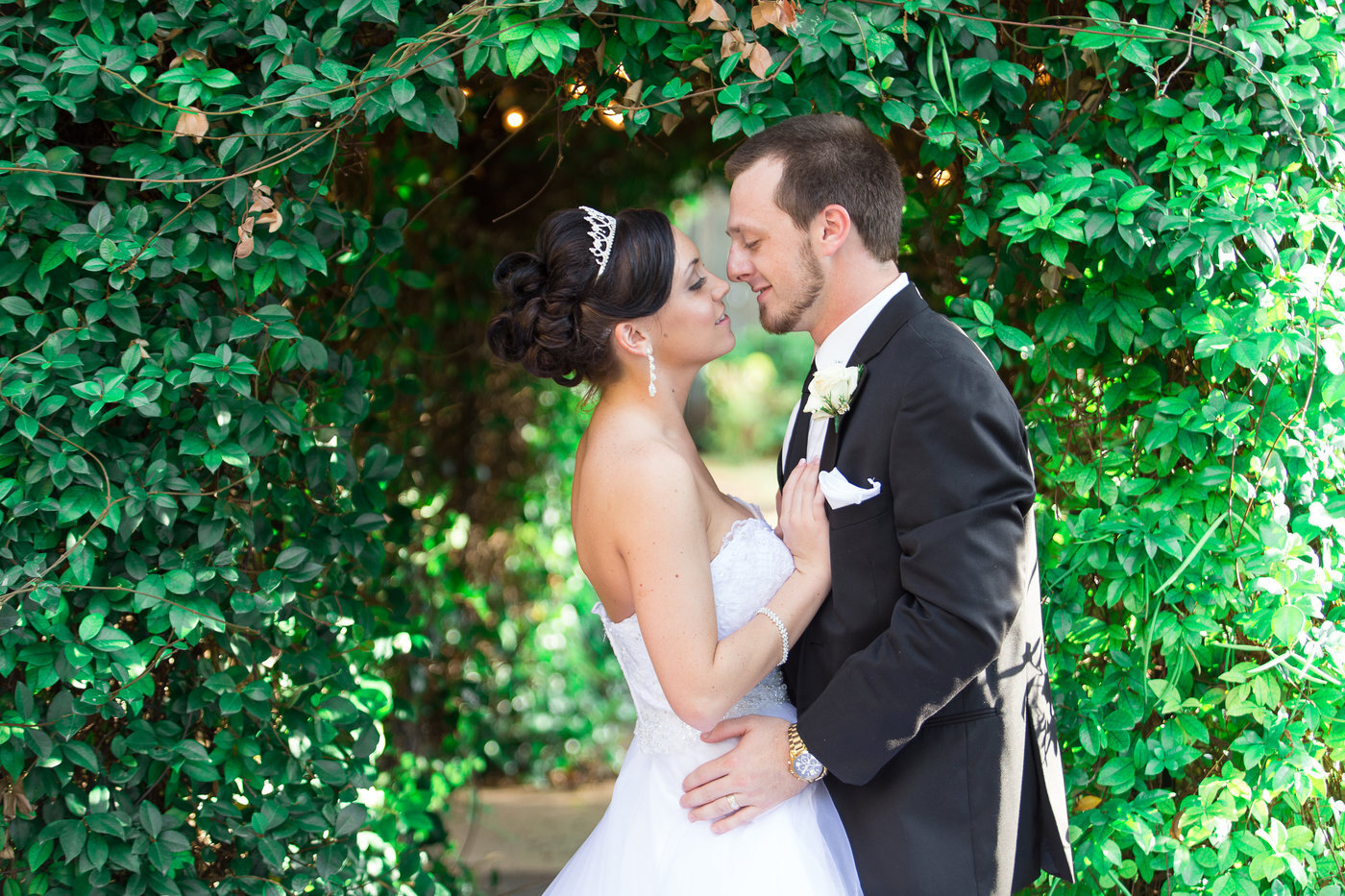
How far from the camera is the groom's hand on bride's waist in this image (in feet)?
7.00

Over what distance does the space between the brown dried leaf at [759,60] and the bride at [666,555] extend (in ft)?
1.33

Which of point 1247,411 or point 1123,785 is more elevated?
point 1247,411

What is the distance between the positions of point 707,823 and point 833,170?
142 cm

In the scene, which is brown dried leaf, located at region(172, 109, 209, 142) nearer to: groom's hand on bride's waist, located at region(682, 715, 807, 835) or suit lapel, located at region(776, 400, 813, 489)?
suit lapel, located at region(776, 400, 813, 489)

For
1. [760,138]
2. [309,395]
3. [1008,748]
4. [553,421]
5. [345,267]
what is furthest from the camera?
[553,421]

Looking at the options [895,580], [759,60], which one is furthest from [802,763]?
[759,60]

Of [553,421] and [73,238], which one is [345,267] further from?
[553,421]

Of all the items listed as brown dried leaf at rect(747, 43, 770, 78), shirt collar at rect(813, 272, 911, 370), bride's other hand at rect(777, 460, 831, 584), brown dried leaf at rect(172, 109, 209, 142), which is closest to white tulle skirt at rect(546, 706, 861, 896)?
bride's other hand at rect(777, 460, 831, 584)

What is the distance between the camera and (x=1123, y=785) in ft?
7.32

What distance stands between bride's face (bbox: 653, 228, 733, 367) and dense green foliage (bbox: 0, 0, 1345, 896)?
352 millimetres

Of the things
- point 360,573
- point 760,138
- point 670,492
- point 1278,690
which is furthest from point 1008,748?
point 360,573

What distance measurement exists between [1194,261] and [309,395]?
6.80 feet

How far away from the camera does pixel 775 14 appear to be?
83.5 inches

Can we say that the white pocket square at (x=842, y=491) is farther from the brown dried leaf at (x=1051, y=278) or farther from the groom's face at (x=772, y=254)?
the brown dried leaf at (x=1051, y=278)
